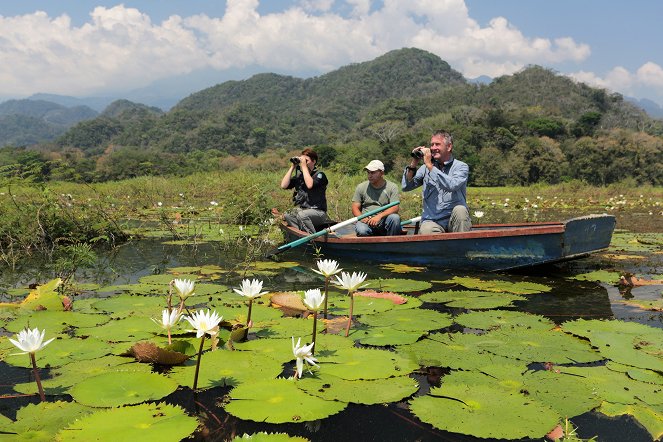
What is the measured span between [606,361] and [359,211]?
3978 mm

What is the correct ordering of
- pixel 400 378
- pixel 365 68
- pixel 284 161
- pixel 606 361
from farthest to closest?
pixel 365 68, pixel 284 161, pixel 606 361, pixel 400 378

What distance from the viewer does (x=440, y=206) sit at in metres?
5.54

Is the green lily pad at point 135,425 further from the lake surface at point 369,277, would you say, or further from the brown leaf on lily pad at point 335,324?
the brown leaf on lily pad at point 335,324

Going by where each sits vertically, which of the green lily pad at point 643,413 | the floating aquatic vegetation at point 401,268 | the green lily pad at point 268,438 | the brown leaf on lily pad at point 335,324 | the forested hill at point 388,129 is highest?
the forested hill at point 388,129

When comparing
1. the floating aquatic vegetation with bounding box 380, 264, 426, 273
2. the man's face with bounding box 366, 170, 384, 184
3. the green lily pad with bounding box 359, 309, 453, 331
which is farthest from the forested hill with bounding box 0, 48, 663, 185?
the green lily pad with bounding box 359, 309, 453, 331

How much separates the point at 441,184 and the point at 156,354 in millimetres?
3492

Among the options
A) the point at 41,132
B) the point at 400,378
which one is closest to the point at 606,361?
the point at 400,378

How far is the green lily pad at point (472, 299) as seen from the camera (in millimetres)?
3850

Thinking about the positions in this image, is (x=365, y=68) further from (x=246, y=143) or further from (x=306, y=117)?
(x=246, y=143)

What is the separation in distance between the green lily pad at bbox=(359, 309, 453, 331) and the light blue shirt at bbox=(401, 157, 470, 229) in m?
1.86

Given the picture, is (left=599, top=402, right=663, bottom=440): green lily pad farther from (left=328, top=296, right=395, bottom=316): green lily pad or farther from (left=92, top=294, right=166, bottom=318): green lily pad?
(left=92, top=294, right=166, bottom=318): green lily pad

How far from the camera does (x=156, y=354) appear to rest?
255 centimetres

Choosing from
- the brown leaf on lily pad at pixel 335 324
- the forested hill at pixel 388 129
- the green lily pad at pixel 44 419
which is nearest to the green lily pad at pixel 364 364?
the brown leaf on lily pad at pixel 335 324

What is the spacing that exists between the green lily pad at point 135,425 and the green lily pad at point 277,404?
0.22 m
